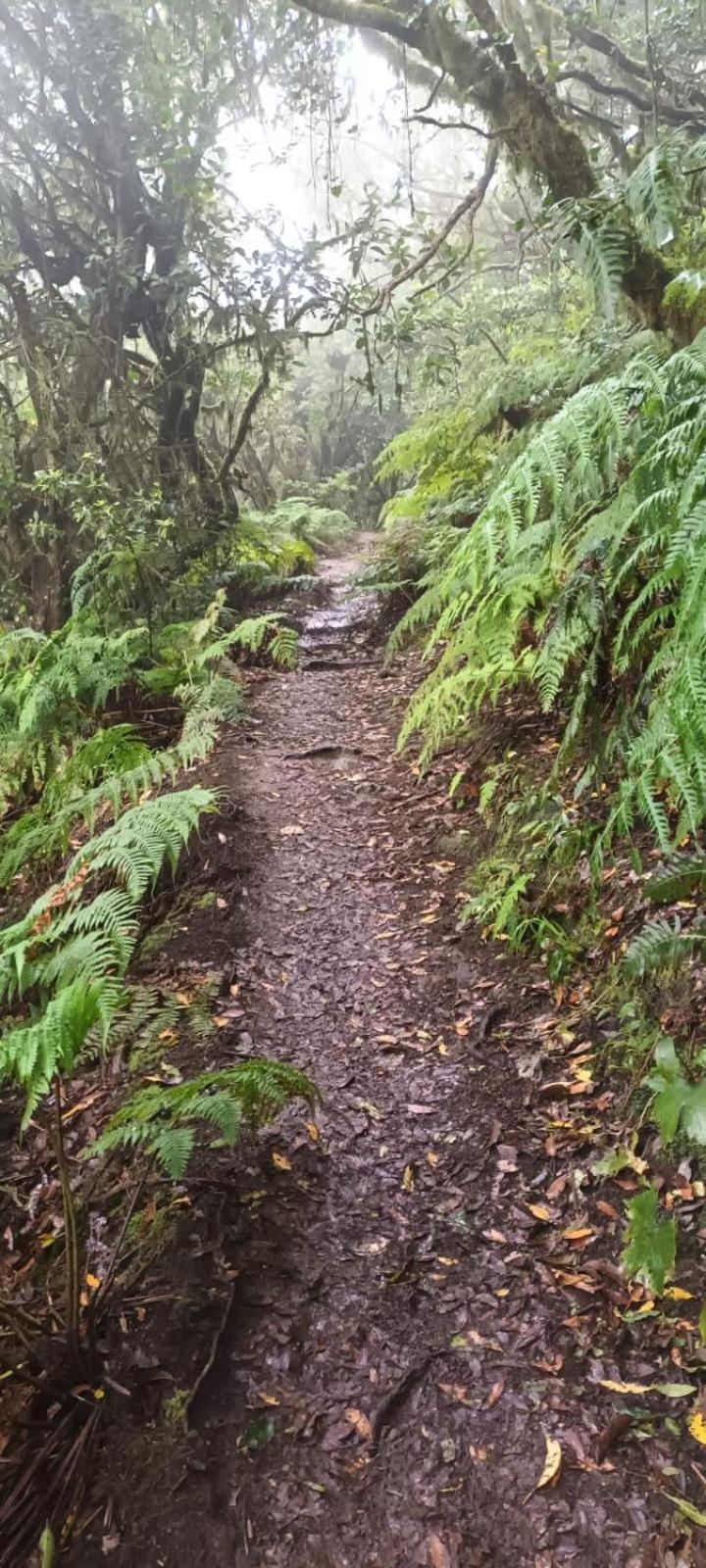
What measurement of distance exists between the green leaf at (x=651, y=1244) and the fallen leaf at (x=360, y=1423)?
0.73m

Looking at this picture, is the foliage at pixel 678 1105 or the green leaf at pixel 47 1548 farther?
the foliage at pixel 678 1105

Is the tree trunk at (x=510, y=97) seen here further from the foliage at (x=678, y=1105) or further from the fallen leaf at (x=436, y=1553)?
the fallen leaf at (x=436, y=1553)

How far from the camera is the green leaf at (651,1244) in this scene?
188 centimetres

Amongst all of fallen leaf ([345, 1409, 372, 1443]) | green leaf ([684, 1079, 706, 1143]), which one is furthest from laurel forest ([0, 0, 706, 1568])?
fallen leaf ([345, 1409, 372, 1443])

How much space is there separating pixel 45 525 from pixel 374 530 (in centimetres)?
1240

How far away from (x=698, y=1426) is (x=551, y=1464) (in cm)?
33

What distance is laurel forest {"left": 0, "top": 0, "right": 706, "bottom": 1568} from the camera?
2.31 m

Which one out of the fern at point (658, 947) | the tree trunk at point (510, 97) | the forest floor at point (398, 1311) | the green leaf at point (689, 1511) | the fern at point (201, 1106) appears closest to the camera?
the green leaf at point (689, 1511)

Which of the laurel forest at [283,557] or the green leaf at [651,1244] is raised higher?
the laurel forest at [283,557]

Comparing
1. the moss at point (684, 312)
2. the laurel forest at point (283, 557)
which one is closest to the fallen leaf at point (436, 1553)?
the laurel forest at point (283, 557)

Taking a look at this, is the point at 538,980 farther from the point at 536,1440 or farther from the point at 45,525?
the point at 45,525

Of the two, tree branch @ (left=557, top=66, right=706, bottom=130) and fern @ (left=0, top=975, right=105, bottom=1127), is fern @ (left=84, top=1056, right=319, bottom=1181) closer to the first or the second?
fern @ (left=0, top=975, right=105, bottom=1127)

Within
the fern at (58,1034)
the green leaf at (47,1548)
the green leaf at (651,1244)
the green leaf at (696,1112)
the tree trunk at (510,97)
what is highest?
the tree trunk at (510,97)

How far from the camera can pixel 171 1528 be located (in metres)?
1.80
